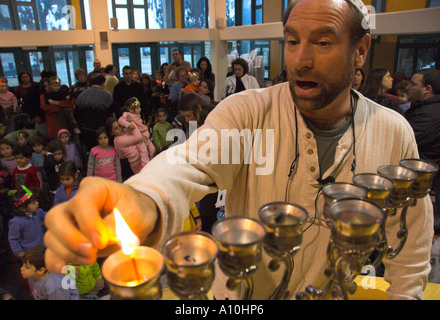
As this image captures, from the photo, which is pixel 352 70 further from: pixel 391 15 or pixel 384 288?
pixel 391 15

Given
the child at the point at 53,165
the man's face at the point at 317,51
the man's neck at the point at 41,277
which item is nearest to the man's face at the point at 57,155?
the child at the point at 53,165

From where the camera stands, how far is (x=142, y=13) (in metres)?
12.0

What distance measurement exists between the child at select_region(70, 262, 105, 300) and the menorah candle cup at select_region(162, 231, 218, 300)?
2386 mm

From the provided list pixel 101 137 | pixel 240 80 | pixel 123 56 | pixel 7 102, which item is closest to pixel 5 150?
pixel 101 137

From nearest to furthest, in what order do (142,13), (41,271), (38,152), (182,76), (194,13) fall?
(41,271)
(38,152)
(182,76)
(142,13)
(194,13)

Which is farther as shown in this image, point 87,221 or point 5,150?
point 5,150

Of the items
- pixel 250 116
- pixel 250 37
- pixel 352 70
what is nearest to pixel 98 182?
pixel 250 116

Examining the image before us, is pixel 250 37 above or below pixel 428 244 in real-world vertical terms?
above

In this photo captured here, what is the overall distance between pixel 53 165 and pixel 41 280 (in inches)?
73.8

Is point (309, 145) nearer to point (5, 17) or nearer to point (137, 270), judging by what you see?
point (137, 270)

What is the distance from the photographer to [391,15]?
5.71 meters

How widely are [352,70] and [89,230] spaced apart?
3.19ft

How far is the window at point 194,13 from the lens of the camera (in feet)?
42.2

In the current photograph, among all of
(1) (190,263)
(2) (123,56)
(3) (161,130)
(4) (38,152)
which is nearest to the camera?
(1) (190,263)
